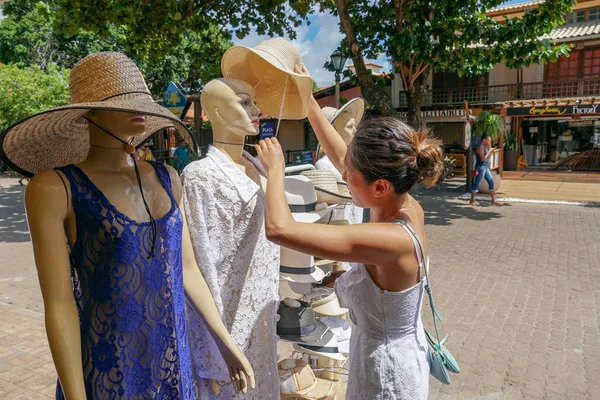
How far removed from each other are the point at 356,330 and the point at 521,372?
217cm

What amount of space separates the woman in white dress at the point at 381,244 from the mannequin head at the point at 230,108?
0.25m

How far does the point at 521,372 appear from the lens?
3172mm

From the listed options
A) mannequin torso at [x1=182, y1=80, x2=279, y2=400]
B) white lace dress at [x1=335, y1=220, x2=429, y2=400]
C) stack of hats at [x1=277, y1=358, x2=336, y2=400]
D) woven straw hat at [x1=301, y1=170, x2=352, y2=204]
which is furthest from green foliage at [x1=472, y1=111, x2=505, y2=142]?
white lace dress at [x1=335, y1=220, x2=429, y2=400]

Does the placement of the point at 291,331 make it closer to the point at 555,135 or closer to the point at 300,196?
the point at 300,196

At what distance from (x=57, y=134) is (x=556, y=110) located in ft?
56.7

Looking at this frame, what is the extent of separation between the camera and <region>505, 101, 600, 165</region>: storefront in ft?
60.6

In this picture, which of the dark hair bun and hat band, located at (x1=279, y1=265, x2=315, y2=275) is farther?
hat band, located at (x1=279, y1=265, x2=315, y2=275)

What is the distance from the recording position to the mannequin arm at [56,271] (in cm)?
116

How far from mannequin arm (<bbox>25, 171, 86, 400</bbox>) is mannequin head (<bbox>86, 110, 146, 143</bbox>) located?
→ 20 centimetres

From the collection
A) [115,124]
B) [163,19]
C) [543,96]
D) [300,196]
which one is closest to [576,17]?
[543,96]

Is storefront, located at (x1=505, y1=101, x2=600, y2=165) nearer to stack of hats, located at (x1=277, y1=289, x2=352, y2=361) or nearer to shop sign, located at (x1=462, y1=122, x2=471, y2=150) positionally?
shop sign, located at (x1=462, y1=122, x2=471, y2=150)

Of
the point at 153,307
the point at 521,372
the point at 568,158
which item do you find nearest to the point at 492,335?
the point at 521,372

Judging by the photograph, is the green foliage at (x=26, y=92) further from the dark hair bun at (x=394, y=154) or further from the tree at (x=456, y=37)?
the dark hair bun at (x=394, y=154)

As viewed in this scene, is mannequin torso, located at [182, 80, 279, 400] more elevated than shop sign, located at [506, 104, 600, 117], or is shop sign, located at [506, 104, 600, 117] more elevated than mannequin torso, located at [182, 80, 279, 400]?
shop sign, located at [506, 104, 600, 117]
